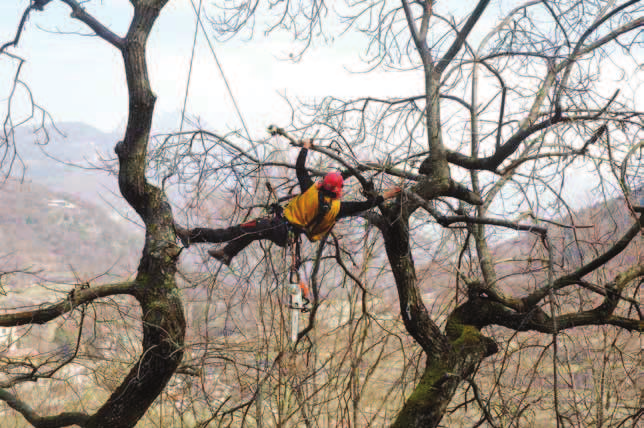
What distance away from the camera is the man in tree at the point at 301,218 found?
4387 millimetres

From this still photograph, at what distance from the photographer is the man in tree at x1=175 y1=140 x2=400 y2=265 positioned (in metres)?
4.39

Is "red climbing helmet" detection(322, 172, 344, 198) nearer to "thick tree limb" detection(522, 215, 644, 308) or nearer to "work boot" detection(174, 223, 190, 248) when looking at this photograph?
"work boot" detection(174, 223, 190, 248)

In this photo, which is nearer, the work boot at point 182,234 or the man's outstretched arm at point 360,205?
the man's outstretched arm at point 360,205

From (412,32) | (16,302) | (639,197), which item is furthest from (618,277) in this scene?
(16,302)

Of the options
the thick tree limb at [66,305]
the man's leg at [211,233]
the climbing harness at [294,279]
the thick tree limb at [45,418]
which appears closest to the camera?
the thick tree limb at [66,305]

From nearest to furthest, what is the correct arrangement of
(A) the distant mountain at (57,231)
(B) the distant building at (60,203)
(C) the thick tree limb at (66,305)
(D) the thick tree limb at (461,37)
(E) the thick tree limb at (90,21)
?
(C) the thick tree limb at (66,305) → (E) the thick tree limb at (90,21) → (D) the thick tree limb at (461,37) → (A) the distant mountain at (57,231) → (B) the distant building at (60,203)

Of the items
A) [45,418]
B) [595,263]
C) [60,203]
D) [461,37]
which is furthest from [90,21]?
[60,203]

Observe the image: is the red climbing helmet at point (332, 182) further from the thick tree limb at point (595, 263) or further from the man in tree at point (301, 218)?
the thick tree limb at point (595, 263)

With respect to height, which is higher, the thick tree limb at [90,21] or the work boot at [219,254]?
the thick tree limb at [90,21]

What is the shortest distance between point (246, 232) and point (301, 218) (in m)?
0.54

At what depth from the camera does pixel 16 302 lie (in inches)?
1545

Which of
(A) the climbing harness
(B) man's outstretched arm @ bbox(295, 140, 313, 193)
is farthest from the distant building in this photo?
(B) man's outstretched arm @ bbox(295, 140, 313, 193)

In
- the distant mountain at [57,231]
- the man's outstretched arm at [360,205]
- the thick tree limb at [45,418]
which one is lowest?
the thick tree limb at [45,418]

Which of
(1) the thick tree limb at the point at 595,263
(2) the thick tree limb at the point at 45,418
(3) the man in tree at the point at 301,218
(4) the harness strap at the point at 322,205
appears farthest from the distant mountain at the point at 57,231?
(1) the thick tree limb at the point at 595,263
